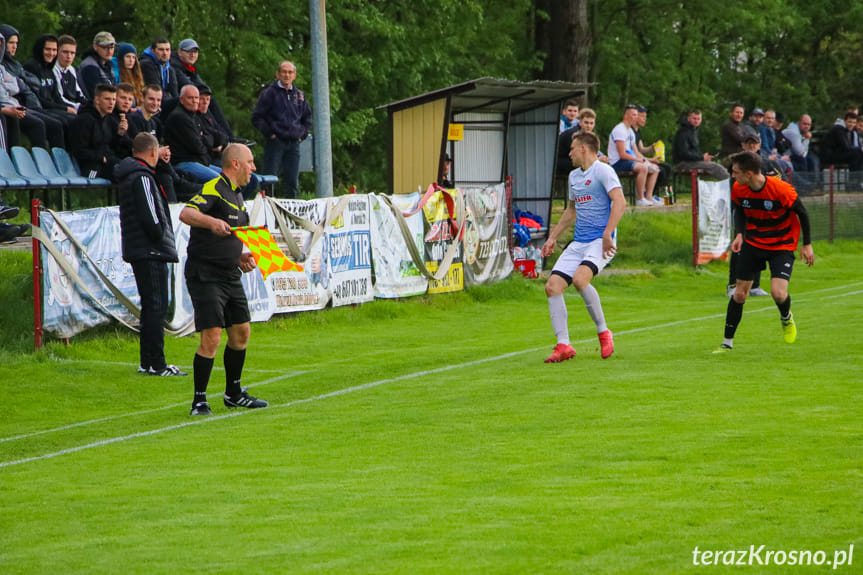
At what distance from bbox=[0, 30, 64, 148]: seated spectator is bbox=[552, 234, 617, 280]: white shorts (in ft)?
24.5

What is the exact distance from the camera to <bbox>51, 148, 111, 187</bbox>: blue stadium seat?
1648 cm

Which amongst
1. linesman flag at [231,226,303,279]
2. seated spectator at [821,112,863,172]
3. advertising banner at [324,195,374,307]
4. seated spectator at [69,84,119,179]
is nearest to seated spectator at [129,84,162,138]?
seated spectator at [69,84,119,179]

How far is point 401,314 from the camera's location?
18.8m

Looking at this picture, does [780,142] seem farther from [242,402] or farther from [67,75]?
[242,402]

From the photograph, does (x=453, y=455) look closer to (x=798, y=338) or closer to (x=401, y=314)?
(x=798, y=338)

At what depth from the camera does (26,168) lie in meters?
16.1

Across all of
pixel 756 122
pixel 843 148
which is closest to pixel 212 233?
pixel 756 122

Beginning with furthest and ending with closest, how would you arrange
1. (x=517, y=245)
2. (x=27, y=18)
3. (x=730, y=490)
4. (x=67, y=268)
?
(x=27, y=18) < (x=517, y=245) < (x=67, y=268) < (x=730, y=490)

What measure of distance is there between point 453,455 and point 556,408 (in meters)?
1.78

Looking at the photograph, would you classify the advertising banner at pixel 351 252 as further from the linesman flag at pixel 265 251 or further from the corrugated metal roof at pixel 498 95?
the corrugated metal roof at pixel 498 95

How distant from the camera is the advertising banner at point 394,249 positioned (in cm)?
1892

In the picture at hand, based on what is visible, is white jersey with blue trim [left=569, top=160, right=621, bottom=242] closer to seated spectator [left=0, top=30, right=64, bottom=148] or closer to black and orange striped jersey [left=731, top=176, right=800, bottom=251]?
black and orange striped jersey [left=731, top=176, right=800, bottom=251]

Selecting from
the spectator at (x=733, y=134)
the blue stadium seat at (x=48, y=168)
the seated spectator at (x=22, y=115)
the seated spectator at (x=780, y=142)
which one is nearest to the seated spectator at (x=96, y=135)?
the blue stadium seat at (x=48, y=168)

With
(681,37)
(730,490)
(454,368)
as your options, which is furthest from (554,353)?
(681,37)
